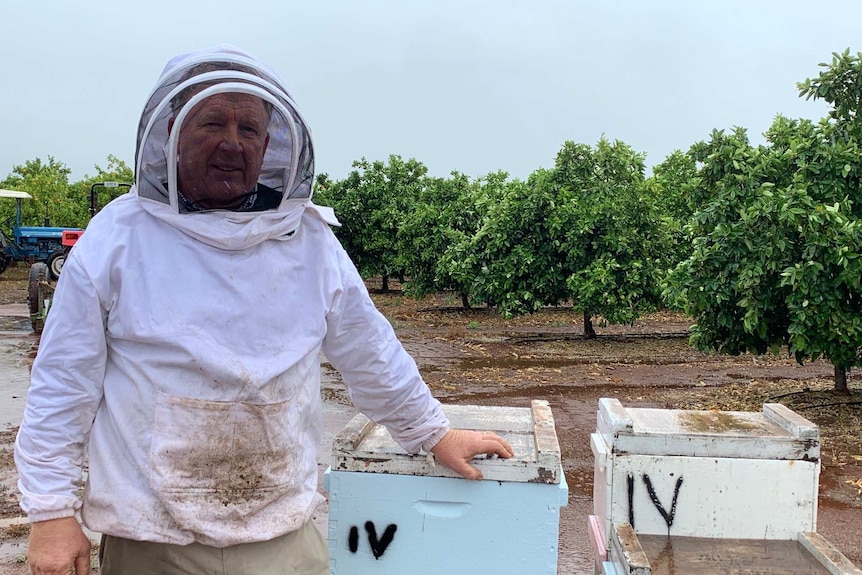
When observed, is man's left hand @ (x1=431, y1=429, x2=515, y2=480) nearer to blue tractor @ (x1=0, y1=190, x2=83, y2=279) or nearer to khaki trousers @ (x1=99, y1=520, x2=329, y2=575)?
khaki trousers @ (x1=99, y1=520, x2=329, y2=575)

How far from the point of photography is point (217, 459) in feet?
6.23

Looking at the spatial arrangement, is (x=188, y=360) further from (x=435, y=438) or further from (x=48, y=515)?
(x=435, y=438)

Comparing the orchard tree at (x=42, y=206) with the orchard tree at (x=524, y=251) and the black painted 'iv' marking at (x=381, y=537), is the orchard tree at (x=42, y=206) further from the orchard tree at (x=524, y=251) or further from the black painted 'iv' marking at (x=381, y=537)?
the black painted 'iv' marking at (x=381, y=537)

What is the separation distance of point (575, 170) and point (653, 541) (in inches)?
403

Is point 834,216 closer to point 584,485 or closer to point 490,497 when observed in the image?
point 584,485

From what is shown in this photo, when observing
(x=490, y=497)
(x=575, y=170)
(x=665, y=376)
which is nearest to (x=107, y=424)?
(x=490, y=497)

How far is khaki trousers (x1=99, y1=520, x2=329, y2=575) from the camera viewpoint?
74.2 inches

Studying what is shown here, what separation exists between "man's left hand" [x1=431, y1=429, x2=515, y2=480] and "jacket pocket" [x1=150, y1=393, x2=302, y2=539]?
0.58 m

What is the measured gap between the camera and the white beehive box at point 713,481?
317 centimetres

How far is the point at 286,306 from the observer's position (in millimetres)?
1983

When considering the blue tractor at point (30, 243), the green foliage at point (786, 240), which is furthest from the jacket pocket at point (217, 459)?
the blue tractor at point (30, 243)

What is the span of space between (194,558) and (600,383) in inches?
321

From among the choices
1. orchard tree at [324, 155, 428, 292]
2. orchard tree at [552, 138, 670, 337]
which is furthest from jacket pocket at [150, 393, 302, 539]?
orchard tree at [324, 155, 428, 292]

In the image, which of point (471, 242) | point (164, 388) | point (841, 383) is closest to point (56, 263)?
point (471, 242)
